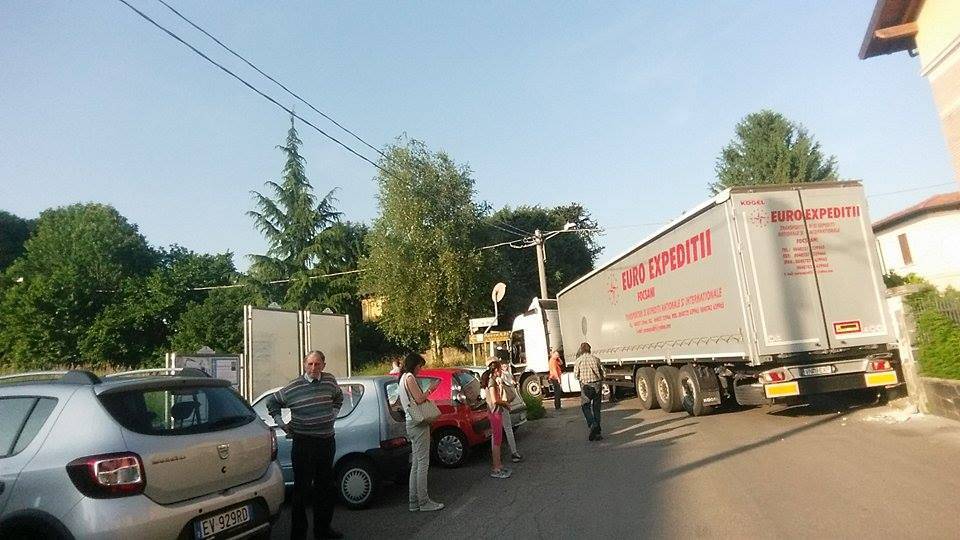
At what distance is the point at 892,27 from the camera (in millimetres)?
12305

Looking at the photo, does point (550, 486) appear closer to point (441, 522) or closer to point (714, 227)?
point (441, 522)

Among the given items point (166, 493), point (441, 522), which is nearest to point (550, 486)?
point (441, 522)

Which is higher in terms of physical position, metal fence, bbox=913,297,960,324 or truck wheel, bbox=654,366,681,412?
metal fence, bbox=913,297,960,324

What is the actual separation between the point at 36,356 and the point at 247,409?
44.0 metres

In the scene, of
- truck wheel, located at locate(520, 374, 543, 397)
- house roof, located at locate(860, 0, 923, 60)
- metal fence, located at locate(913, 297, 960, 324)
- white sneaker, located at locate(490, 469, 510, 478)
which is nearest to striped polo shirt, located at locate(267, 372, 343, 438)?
white sneaker, located at locate(490, 469, 510, 478)

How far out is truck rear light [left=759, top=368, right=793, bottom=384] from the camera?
1032 centimetres

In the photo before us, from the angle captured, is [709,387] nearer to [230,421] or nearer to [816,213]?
[816,213]

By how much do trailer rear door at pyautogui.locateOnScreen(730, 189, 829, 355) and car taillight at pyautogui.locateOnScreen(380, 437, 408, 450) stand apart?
601 centimetres

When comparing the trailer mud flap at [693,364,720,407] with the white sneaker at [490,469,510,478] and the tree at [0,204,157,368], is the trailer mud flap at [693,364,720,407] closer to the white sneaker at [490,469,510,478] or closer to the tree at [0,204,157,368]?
the white sneaker at [490,469,510,478]

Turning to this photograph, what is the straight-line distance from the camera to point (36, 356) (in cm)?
4078

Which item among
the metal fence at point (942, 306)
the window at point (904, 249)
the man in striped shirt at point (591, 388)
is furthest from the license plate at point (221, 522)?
the window at point (904, 249)

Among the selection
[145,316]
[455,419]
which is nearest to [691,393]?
[455,419]

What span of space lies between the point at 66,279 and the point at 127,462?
4532 cm

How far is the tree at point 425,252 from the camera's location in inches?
1182
